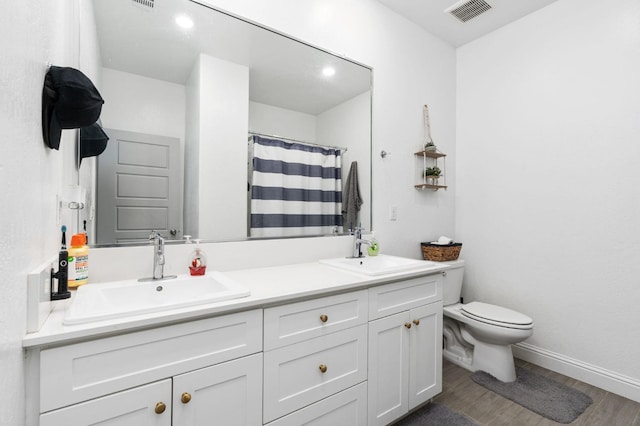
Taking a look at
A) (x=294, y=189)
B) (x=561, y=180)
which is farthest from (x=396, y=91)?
(x=561, y=180)

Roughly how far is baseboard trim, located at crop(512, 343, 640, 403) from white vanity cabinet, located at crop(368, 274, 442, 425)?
42.5 inches

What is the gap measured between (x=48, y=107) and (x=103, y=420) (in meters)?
0.91

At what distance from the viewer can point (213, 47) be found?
160 centimetres

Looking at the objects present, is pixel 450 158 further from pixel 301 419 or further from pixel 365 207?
pixel 301 419

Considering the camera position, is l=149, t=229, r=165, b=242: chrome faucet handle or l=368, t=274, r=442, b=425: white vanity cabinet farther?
l=368, t=274, r=442, b=425: white vanity cabinet

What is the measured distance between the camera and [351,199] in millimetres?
2162

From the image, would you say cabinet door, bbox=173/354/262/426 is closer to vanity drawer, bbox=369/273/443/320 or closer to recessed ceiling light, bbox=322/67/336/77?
vanity drawer, bbox=369/273/443/320

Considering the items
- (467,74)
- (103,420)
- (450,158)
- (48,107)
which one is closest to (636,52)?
(467,74)

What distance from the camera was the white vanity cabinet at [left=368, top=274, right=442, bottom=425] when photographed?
4.90 ft

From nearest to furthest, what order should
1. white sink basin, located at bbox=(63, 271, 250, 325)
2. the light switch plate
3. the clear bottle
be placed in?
1. the light switch plate
2. white sink basin, located at bbox=(63, 271, 250, 325)
3. the clear bottle

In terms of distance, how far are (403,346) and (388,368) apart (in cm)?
14

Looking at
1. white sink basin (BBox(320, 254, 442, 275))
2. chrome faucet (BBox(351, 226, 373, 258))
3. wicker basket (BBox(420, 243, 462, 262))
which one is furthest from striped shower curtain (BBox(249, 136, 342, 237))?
wicker basket (BBox(420, 243, 462, 262))

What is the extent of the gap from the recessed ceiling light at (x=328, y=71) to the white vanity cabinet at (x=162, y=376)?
64.5 inches

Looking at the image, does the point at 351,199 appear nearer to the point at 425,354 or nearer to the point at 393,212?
the point at 393,212
